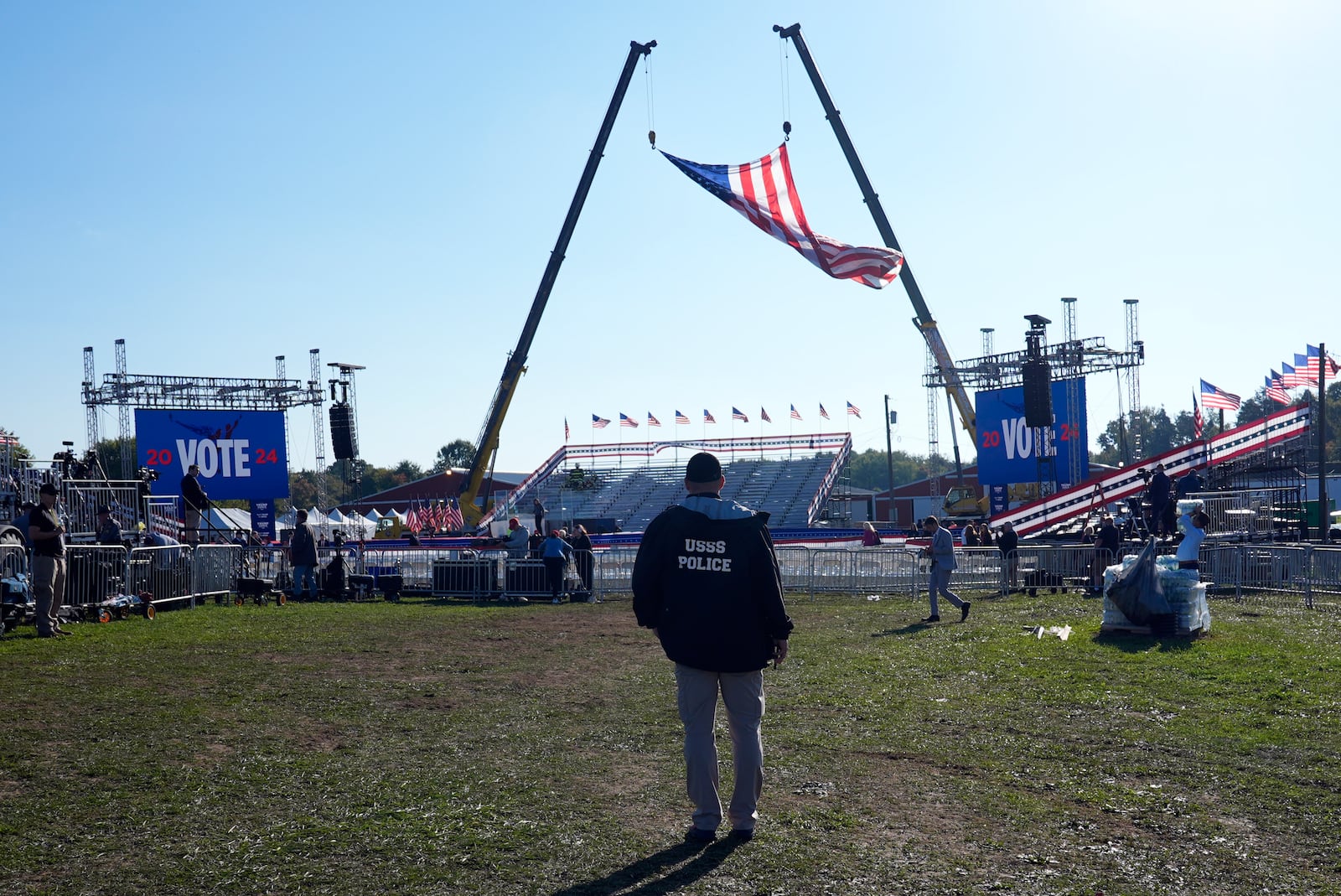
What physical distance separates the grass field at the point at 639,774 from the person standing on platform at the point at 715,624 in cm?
30

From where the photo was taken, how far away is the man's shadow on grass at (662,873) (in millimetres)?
4672

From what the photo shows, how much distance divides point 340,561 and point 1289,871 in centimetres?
2127

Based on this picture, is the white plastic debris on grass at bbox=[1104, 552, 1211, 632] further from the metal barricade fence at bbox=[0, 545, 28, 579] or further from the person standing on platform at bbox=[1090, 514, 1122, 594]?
the metal barricade fence at bbox=[0, 545, 28, 579]

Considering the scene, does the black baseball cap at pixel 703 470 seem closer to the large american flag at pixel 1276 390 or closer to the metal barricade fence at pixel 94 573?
the metal barricade fence at pixel 94 573

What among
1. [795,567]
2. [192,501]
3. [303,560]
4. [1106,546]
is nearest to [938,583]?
[1106,546]

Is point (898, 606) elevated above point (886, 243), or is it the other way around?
point (886, 243)

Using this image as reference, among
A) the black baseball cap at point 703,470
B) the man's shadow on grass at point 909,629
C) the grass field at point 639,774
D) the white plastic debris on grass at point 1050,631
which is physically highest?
the black baseball cap at point 703,470

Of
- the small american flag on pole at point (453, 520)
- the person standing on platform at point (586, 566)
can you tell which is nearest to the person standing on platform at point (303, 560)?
the person standing on platform at point (586, 566)

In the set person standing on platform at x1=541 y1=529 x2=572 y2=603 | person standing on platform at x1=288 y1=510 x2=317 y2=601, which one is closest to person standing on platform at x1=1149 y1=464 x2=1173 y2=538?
person standing on platform at x1=541 y1=529 x2=572 y2=603

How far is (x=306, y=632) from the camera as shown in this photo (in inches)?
602

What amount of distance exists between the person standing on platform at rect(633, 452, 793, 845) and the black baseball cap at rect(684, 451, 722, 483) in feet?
0.40

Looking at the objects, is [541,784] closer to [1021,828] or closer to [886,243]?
[1021,828]

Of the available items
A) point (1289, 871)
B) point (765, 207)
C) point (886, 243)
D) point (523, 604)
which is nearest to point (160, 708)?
point (1289, 871)

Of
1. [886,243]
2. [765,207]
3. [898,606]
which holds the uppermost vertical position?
[886,243]
